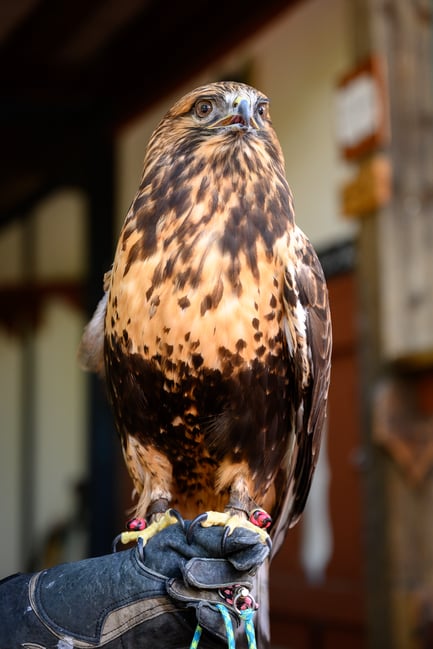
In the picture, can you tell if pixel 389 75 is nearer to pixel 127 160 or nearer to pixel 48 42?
pixel 48 42

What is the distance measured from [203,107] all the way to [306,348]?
55 centimetres

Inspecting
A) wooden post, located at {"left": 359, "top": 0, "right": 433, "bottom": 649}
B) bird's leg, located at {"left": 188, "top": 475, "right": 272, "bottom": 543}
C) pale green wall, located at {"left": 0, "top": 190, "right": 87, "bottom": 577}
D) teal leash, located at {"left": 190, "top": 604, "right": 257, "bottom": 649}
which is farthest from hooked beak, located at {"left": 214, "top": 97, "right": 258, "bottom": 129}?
pale green wall, located at {"left": 0, "top": 190, "right": 87, "bottom": 577}

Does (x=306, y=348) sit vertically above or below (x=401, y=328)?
below

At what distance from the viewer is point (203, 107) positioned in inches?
78.9

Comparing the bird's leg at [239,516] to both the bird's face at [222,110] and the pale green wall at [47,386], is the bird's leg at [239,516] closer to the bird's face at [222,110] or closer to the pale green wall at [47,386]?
the bird's face at [222,110]

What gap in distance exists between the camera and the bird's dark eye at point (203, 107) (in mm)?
1995

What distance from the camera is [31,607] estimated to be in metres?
1.72

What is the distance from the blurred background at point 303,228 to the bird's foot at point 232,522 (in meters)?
1.59

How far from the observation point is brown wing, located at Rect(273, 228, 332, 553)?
1974 millimetres

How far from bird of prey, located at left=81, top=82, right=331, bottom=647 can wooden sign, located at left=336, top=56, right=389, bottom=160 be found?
1.61m

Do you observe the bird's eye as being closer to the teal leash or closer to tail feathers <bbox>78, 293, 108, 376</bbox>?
tail feathers <bbox>78, 293, 108, 376</bbox>

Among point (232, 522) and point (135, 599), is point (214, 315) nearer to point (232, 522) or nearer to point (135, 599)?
point (232, 522)

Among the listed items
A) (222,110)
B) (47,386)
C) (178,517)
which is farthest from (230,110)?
(47,386)

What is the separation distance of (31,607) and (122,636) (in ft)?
0.56
